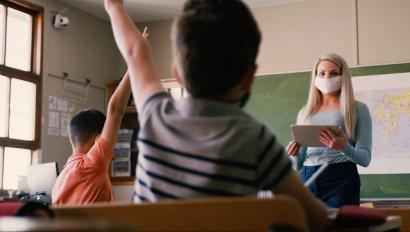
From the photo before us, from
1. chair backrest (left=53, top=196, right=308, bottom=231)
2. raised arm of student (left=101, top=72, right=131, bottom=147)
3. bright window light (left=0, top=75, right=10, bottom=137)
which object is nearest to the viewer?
chair backrest (left=53, top=196, right=308, bottom=231)

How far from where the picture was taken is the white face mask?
2.83 meters

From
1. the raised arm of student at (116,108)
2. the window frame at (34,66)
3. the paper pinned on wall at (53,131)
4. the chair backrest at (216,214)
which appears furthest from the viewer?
the paper pinned on wall at (53,131)

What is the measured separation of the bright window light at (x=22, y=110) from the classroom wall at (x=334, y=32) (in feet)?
7.73

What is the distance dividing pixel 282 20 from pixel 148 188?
17.4 feet

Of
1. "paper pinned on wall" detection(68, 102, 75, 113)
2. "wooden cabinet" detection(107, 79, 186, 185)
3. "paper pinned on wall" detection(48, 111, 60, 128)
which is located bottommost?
"wooden cabinet" detection(107, 79, 186, 185)

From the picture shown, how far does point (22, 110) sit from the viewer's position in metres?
5.68

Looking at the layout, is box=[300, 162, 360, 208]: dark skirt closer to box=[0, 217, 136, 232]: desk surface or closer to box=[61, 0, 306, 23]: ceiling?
box=[0, 217, 136, 232]: desk surface

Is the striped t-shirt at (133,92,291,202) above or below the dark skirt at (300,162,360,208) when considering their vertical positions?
above

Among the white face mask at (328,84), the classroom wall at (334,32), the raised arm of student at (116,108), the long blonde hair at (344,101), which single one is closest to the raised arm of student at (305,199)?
the raised arm of student at (116,108)

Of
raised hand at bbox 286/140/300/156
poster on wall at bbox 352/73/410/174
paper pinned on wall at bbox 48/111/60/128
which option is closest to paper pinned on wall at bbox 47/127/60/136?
paper pinned on wall at bbox 48/111/60/128

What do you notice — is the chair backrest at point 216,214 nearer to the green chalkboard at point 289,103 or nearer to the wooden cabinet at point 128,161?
the green chalkboard at point 289,103

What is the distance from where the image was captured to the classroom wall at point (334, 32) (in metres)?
5.62

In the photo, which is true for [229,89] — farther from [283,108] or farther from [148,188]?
[283,108]

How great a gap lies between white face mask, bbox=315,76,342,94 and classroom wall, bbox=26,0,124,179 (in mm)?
3702
